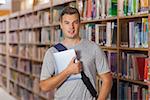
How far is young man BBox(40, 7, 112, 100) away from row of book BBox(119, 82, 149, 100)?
987 mm

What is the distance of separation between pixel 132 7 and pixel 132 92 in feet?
2.67

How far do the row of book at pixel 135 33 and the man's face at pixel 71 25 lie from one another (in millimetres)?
997

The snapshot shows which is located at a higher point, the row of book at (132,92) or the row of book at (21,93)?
the row of book at (132,92)

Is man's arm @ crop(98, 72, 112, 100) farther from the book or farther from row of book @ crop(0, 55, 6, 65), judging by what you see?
row of book @ crop(0, 55, 6, 65)

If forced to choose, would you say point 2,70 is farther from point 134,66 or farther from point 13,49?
point 134,66

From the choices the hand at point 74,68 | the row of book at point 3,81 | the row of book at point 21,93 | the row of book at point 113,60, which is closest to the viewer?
the hand at point 74,68

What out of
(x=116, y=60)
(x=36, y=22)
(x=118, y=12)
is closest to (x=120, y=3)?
(x=118, y=12)

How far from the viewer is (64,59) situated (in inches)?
76.2

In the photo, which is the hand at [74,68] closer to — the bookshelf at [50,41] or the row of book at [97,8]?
the bookshelf at [50,41]

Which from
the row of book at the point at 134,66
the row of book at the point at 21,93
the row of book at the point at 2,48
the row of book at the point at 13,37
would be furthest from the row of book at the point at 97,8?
the row of book at the point at 2,48

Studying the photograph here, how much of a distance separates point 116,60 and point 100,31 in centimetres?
45

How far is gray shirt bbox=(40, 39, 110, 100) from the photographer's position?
1891 mm

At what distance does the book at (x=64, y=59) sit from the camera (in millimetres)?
1900

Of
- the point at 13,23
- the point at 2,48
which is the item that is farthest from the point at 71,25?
the point at 2,48
